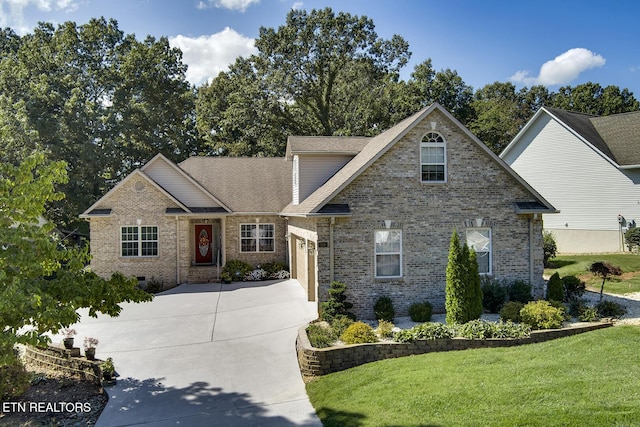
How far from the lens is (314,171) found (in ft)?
60.7

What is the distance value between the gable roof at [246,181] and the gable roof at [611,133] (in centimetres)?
1710

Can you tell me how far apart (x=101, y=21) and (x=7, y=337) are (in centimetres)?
3769

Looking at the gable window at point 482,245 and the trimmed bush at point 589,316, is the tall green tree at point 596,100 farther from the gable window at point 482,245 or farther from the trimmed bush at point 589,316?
the trimmed bush at point 589,316

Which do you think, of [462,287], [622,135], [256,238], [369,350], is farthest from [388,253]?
[622,135]

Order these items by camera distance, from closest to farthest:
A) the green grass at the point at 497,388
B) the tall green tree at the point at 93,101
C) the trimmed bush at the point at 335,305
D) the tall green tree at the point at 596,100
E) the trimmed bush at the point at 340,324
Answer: the green grass at the point at 497,388 < the trimmed bush at the point at 340,324 < the trimmed bush at the point at 335,305 < the tall green tree at the point at 93,101 < the tall green tree at the point at 596,100

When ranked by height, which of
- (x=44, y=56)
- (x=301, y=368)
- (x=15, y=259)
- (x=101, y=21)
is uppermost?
(x=101, y=21)

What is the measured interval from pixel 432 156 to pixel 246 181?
1278 cm

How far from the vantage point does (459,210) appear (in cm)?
1509

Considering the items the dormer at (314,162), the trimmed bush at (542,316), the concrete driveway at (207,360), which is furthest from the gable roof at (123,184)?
the trimmed bush at (542,316)

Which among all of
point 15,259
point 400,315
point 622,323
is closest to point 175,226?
point 400,315

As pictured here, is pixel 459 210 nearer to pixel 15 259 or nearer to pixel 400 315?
pixel 400 315

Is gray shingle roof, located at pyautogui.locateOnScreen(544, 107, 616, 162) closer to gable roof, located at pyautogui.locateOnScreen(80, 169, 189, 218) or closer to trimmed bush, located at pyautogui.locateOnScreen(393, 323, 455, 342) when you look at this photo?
trimmed bush, located at pyautogui.locateOnScreen(393, 323, 455, 342)

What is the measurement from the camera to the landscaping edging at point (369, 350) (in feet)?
33.6

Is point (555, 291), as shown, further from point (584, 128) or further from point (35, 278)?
point (584, 128)
